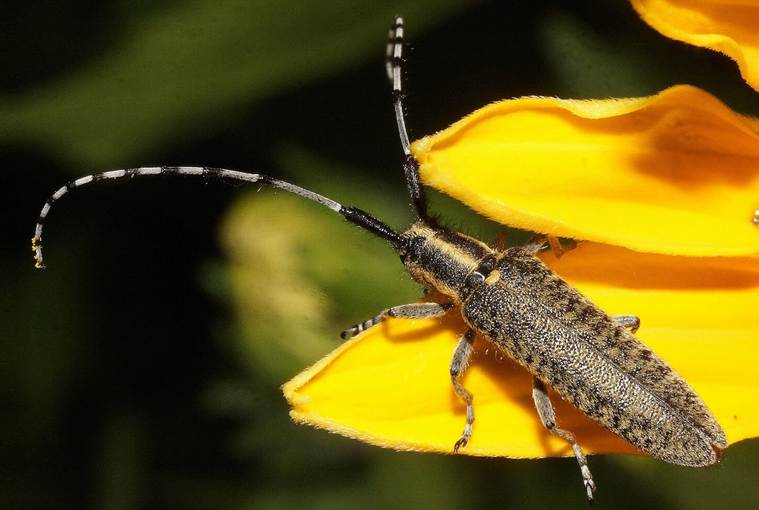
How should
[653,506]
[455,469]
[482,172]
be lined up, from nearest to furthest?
[482,172] < [653,506] < [455,469]

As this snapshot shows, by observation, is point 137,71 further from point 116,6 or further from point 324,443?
point 324,443

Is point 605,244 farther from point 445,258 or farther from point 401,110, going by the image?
point 401,110

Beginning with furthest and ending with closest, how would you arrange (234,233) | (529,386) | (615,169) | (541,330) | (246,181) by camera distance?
(234,233) < (246,181) < (541,330) < (529,386) < (615,169)

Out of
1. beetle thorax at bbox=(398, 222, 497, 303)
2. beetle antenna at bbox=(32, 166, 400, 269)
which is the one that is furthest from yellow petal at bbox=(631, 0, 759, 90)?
beetle antenna at bbox=(32, 166, 400, 269)

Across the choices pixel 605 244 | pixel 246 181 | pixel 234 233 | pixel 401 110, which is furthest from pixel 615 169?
pixel 234 233

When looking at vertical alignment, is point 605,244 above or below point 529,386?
above

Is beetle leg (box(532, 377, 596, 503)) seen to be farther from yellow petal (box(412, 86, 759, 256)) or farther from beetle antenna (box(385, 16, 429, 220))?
beetle antenna (box(385, 16, 429, 220))

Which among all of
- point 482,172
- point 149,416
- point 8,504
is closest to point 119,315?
point 149,416

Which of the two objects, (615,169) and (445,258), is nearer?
(615,169)
